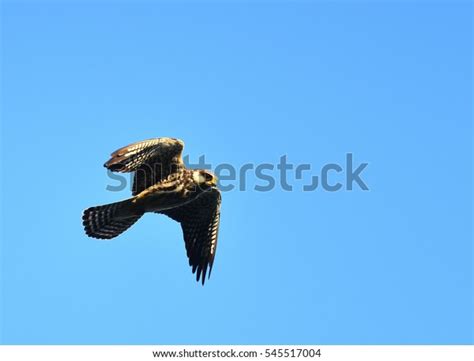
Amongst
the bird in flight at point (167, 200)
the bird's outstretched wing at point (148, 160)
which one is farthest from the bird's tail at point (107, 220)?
the bird's outstretched wing at point (148, 160)

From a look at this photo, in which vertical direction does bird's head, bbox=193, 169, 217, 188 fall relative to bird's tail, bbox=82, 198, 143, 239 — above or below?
above

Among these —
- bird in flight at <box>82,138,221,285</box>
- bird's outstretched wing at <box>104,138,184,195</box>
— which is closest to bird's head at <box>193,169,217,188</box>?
bird in flight at <box>82,138,221,285</box>

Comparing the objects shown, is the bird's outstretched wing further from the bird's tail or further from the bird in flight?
the bird's tail

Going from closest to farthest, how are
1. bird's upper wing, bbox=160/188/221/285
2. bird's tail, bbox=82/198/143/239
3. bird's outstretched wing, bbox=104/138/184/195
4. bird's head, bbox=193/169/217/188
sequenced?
1. bird's outstretched wing, bbox=104/138/184/195
2. bird's head, bbox=193/169/217/188
3. bird's tail, bbox=82/198/143/239
4. bird's upper wing, bbox=160/188/221/285

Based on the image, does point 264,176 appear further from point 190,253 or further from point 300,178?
point 190,253

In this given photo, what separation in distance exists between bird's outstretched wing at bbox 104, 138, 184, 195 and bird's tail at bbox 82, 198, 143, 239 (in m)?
0.49

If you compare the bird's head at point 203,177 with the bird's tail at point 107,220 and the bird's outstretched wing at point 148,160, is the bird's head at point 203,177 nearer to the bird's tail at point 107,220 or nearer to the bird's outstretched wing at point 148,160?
the bird's outstretched wing at point 148,160

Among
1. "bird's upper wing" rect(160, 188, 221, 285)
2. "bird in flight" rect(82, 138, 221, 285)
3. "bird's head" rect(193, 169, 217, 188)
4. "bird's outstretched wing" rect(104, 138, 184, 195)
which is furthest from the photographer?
"bird's upper wing" rect(160, 188, 221, 285)

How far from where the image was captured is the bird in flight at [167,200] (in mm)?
19438

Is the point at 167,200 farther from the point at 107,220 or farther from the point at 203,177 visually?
the point at 107,220

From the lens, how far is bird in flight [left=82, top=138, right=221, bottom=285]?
19438mm

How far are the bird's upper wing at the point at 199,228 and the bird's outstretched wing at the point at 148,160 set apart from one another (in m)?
1.30
